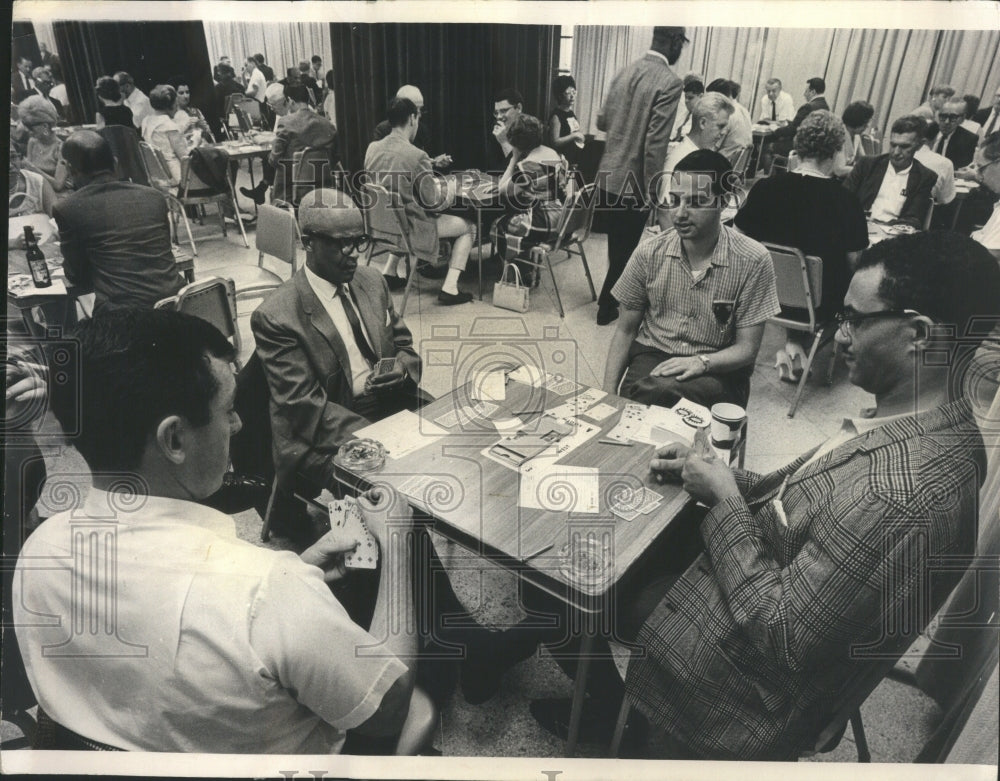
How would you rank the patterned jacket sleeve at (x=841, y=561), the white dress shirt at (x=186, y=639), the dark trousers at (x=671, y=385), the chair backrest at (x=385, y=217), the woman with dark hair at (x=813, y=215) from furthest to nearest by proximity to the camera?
the dark trousers at (x=671, y=385), the chair backrest at (x=385, y=217), the woman with dark hair at (x=813, y=215), the patterned jacket sleeve at (x=841, y=561), the white dress shirt at (x=186, y=639)

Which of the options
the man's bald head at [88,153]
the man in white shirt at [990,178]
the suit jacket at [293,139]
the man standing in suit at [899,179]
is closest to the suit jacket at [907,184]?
the man standing in suit at [899,179]

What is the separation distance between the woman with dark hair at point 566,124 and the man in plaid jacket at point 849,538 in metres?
0.69

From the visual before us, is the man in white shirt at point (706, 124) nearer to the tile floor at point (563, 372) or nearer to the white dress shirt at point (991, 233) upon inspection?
the tile floor at point (563, 372)

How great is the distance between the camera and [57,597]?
1496 mm

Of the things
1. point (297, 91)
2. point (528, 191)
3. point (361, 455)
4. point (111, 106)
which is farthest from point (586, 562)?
point (111, 106)

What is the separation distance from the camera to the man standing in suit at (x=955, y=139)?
1473 millimetres

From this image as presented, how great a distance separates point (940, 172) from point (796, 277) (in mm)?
408

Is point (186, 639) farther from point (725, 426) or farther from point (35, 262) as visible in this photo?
point (725, 426)

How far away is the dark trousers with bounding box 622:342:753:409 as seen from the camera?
188cm

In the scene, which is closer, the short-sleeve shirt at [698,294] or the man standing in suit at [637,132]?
the man standing in suit at [637,132]

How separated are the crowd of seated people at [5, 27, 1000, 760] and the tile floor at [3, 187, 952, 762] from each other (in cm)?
4

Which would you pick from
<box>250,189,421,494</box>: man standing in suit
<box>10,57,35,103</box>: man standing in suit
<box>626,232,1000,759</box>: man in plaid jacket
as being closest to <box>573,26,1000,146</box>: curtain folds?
<box>626,232,1000,759</box>: man in plaid jacket

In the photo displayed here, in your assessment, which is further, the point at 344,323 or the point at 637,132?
the point at 344,323

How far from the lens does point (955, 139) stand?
58.2 inches
